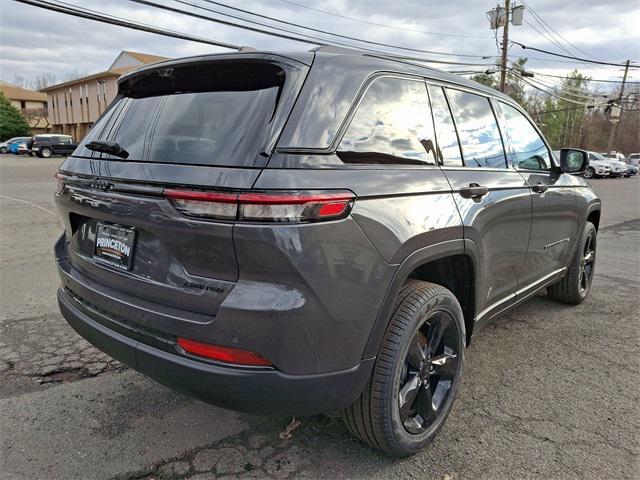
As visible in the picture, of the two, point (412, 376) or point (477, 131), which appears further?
point (477, 131)

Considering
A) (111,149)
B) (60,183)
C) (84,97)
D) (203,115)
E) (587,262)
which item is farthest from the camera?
(84,97)

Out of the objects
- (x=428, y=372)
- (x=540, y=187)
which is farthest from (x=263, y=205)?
(x=540, y=187)

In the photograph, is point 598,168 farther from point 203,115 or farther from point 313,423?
point 203,115

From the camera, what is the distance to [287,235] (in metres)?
1.73

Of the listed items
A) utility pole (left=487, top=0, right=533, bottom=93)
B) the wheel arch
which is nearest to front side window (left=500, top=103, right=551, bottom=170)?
the wheel arch

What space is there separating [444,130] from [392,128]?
502 millimetres

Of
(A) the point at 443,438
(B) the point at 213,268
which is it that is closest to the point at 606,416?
(A) the point at 443,438

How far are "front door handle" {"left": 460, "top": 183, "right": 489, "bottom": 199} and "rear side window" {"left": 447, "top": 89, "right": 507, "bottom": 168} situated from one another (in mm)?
160

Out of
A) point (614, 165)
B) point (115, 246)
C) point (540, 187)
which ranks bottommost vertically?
point (614, 165)

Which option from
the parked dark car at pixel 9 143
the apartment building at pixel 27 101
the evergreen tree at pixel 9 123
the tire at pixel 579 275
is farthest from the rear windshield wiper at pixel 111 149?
the apartment building at pixel 27 101

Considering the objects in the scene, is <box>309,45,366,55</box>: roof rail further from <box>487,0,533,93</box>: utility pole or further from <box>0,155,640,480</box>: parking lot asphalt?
<box>487,0,533,93</box>: utility pole

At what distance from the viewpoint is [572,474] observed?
2266 mm

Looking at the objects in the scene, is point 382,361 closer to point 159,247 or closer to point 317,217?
point 317,217

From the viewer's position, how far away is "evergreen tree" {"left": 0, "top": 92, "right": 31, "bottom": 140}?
57.9 m
